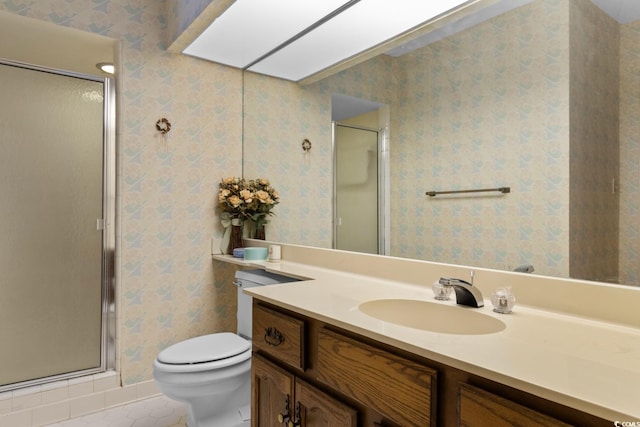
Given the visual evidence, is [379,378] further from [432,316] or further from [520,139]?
[520,139]

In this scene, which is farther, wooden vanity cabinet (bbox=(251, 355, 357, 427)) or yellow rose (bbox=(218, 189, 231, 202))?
yellow rose (bbox=(218, 189, 231, 202))

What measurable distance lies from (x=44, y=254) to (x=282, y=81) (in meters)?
1.70

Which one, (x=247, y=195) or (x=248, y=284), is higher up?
(x=247, y=195)

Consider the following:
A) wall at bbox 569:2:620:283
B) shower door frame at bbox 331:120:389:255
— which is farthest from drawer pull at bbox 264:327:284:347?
wall at bbox 569:2:620:283

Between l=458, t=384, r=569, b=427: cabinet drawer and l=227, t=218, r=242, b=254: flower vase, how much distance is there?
1967 millimetres

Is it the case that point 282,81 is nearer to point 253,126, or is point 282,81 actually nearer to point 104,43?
point 253,126

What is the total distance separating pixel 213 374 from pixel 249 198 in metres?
1.08

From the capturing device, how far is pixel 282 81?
2.44 m

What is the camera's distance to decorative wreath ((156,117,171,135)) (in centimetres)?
233

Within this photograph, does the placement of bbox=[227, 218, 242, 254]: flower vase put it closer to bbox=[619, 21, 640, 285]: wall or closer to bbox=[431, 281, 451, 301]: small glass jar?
bbox=[431, 281, 451, 301]: small glass jar

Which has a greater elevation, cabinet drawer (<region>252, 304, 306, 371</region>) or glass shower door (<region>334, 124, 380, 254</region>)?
glass shower door (<region>334, 124, 380, 254</region>)

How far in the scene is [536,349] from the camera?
2.58ft

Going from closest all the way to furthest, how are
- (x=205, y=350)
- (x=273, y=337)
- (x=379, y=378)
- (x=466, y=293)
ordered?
(x=379, y=378) < (x=466, y=293) < (x=273, y=337) < (x=205, y=350)

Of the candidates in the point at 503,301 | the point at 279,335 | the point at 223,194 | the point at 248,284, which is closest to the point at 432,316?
the point at 503,301
